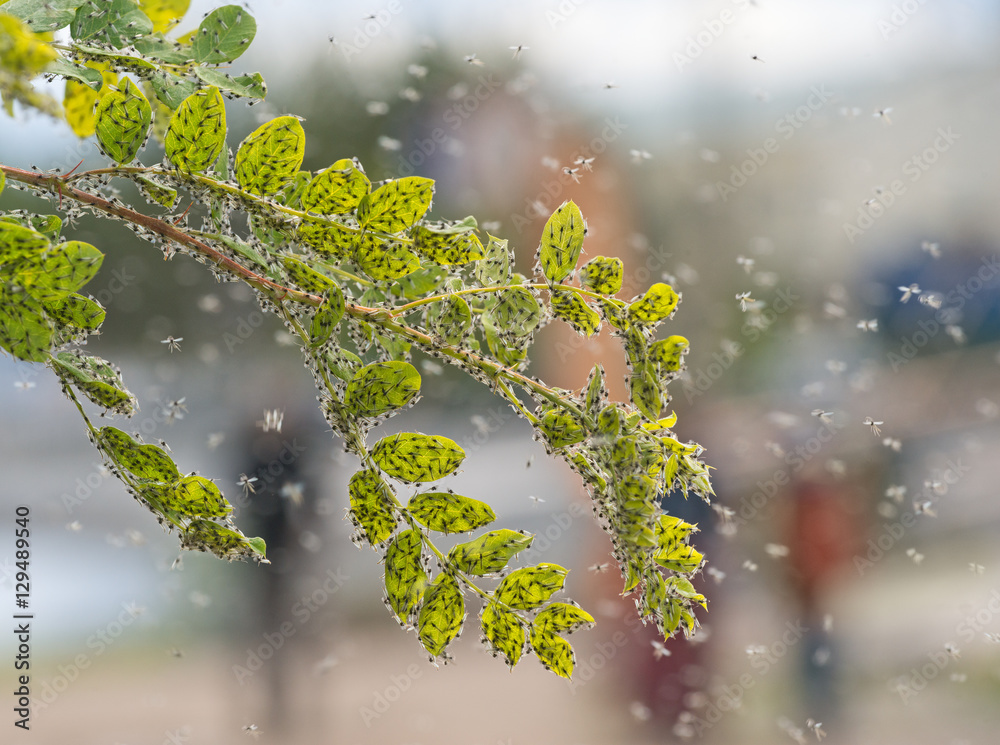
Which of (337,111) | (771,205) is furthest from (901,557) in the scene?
(337,111)

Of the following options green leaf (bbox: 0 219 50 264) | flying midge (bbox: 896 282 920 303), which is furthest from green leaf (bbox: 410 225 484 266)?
flying midge (bbox: 896 282 920 303)

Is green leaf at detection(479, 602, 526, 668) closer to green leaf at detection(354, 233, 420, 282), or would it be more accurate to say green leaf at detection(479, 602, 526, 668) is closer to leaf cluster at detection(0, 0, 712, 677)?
leaf cluster at detection(0, 0, 712, 677)

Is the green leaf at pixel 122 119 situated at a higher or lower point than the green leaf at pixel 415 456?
higher

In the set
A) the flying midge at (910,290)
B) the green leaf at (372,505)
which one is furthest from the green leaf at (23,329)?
the flying midge at (910,290)

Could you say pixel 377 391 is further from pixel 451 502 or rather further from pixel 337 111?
pixel 337 111

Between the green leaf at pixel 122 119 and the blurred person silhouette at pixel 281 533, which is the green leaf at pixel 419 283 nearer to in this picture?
the green leaf at pixel 122 119

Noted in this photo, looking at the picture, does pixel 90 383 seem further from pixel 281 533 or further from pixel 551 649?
pixel 281 533

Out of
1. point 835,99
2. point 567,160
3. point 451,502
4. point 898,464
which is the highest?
point 835,99
